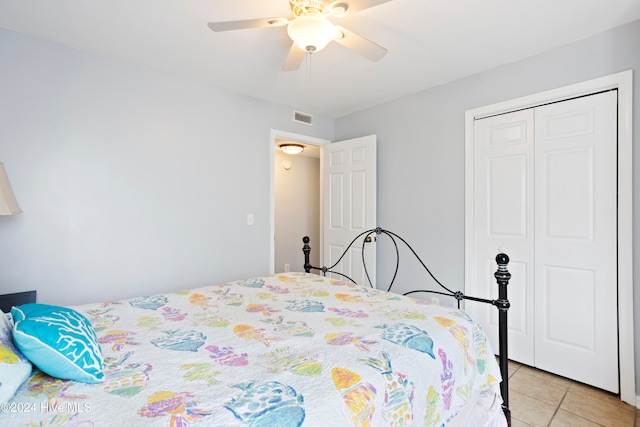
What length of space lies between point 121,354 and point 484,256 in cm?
272

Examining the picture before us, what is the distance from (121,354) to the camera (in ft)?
3.86

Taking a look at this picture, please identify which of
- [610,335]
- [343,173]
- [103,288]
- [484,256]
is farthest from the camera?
[343,173]

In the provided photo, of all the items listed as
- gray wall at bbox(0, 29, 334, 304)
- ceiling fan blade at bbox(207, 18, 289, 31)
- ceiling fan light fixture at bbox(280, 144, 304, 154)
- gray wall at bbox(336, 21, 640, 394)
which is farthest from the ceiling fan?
ceiling fan light fixture at bbox(280, 144, 304, 154)

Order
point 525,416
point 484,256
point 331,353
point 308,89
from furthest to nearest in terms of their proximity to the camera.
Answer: point 308,89
point 484,256
point 525,416
point 331,353

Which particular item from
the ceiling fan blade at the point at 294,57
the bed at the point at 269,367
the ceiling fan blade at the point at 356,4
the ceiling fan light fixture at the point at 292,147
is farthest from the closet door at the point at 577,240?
the ceiling fan light fixture at the point at 292,147

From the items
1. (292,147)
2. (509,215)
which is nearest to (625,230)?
(509,215)

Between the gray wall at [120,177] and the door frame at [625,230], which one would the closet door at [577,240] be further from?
the gray wall at [120,177]

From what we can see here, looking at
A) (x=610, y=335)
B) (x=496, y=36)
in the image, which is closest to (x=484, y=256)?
(x=610, y=335)

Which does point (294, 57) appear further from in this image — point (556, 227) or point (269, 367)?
point (556, 227)

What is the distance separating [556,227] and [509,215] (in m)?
0.33

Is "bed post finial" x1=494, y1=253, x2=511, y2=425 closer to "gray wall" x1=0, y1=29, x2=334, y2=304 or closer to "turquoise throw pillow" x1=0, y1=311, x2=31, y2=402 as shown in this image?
"turquoise throw pillow" x1=0, y1=311, x2=31, y2=402

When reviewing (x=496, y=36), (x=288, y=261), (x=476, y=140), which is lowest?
(x=288, y=261)

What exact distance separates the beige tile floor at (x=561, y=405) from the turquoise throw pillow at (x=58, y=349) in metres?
2.20

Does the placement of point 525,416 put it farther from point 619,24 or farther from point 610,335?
point 619,24
